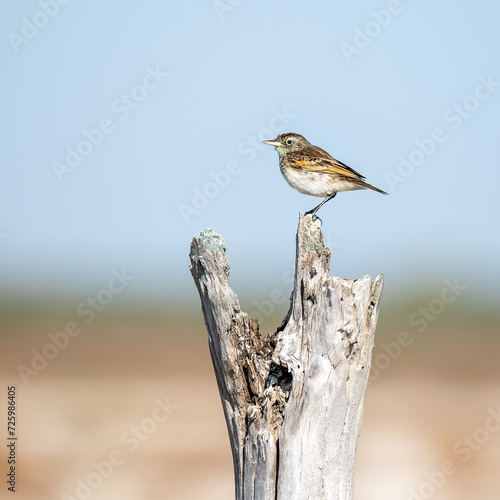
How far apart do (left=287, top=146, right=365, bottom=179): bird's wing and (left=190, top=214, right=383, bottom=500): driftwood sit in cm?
335

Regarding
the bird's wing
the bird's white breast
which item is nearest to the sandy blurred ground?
the bird's white breast

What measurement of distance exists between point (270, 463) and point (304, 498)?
38 cm

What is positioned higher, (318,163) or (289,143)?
(289,143)

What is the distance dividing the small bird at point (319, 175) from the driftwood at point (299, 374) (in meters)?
3.26

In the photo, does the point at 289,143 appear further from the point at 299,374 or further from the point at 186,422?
the point at 186,422

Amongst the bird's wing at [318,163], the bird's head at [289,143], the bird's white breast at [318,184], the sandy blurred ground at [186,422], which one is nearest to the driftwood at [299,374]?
the bird's white breast at [318,184]

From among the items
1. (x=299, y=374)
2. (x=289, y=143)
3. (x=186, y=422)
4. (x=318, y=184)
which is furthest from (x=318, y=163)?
(x=186, y=422)

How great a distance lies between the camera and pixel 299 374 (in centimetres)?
632

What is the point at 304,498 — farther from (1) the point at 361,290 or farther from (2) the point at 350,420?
(1) the point at 361,290

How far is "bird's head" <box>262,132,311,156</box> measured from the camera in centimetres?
1078

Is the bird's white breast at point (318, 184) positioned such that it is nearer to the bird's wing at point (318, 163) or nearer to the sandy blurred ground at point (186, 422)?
the bird's wing at point (318, 163)

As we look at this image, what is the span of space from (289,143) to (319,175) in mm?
1138

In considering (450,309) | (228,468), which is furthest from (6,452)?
(450,309)

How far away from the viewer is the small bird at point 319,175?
9.94 meters
